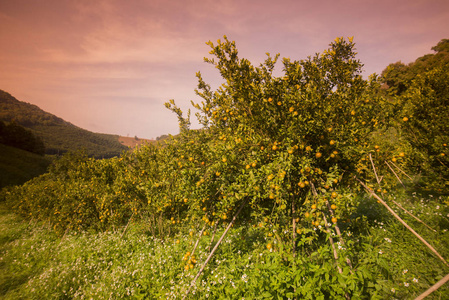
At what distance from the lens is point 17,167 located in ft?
113

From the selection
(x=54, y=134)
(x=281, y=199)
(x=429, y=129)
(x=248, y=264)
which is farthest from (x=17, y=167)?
(x=54, y=134)

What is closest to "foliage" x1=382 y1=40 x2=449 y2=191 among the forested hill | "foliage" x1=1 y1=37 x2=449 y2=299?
"foliage" x1=1 y1=37 x2=449 y2=299

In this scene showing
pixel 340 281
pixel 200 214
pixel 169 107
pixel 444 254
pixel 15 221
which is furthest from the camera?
pixel 15 221

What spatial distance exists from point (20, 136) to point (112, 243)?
67728 millimetres

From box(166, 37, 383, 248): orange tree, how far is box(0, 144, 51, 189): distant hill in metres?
42.6

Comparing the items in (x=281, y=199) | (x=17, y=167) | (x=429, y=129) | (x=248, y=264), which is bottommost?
(x=248, y=264)

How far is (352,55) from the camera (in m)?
3.68

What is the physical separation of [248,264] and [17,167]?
5207 centimetres

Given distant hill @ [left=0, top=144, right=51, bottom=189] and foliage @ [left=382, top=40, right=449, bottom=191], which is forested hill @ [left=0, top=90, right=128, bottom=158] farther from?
foliage @ [left=382, top=40, right=449, bottom=191]

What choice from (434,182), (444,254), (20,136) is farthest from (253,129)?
(20,136)

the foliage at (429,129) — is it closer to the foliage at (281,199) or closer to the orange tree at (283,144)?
the foliage at (281,199)

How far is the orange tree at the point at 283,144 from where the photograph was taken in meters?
2.70

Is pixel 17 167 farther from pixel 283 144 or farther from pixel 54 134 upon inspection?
pixel 54 134

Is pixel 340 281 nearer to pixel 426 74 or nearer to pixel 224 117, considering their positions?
pixel 224 117
